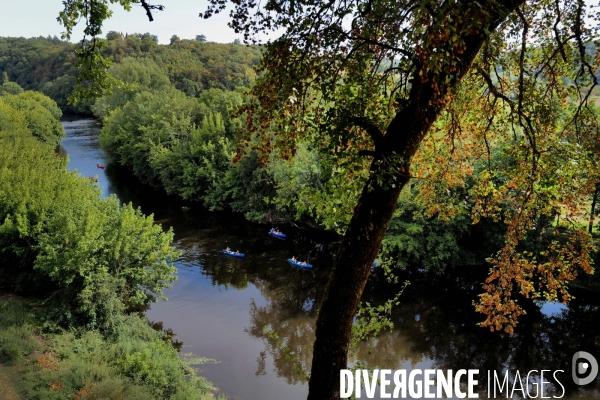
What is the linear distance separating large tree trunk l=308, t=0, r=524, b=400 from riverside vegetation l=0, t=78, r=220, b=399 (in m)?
10.0

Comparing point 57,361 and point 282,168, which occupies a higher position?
point 282,168

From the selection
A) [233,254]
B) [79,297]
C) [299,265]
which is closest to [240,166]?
[233,254]

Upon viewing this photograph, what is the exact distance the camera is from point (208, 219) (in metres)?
33.9

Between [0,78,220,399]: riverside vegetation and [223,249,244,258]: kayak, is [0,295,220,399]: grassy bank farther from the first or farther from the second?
[223,249,244,258]: kayak

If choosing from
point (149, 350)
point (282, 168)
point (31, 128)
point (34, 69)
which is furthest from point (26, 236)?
point (34, 69)

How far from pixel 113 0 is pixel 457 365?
17370 millimetres

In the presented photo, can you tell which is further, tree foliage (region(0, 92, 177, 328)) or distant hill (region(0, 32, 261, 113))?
distant hill (region(0, 32, 261, 113))

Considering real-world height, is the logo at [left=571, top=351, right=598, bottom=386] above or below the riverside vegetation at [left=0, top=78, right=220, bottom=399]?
below

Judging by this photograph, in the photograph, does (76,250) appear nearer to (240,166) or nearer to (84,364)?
(84,364)

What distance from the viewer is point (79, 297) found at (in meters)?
15.7

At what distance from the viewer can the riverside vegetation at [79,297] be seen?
1261cm

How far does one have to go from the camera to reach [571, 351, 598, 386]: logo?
16.5 metres

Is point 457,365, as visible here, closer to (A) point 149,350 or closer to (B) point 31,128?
(A) point 149,350

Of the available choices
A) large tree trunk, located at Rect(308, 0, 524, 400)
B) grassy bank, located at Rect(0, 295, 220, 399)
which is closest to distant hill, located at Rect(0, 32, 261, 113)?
grassy bank, located at Rect(0, 295, 220, 399)
